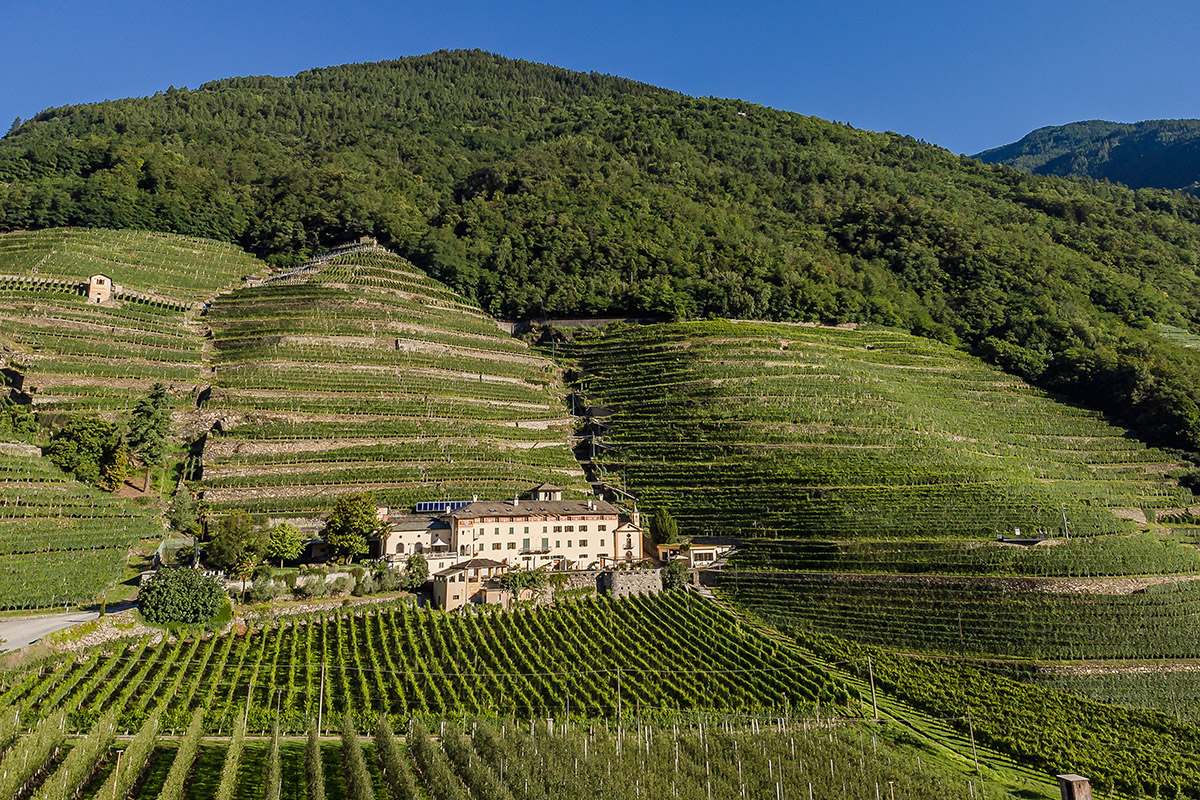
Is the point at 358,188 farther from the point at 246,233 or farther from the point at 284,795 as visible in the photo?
the point at 284,795

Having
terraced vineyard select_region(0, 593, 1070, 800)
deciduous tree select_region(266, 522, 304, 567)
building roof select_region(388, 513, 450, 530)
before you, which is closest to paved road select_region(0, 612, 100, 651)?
terraced vineyard select_region(0, 593, 1070, 800)

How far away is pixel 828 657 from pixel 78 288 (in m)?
72.1

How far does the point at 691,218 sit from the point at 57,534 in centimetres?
8439

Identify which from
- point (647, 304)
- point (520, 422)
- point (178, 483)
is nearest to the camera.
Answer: point (178, 483)

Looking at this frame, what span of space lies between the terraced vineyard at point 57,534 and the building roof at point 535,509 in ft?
63.9

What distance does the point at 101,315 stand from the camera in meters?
65.9

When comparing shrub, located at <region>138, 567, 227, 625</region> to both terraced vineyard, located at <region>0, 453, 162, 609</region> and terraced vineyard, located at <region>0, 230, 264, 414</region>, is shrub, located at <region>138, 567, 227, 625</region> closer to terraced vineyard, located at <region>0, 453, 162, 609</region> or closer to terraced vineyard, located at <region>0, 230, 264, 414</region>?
terraced vineyard, located at <region>0, 453, 162, 609</region>

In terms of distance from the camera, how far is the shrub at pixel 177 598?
36250 millimetres

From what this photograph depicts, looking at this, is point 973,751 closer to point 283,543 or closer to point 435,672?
point 435,672

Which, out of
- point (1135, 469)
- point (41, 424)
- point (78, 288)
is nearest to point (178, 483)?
point (41, 424)

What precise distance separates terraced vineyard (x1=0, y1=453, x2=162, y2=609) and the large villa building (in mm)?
15177

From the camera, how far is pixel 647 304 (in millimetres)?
85188

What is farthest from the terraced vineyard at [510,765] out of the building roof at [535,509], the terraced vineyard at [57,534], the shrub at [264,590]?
the building roof at [535,509]

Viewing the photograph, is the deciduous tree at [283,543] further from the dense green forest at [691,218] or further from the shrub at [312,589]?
the dense green forest at [691,218]
